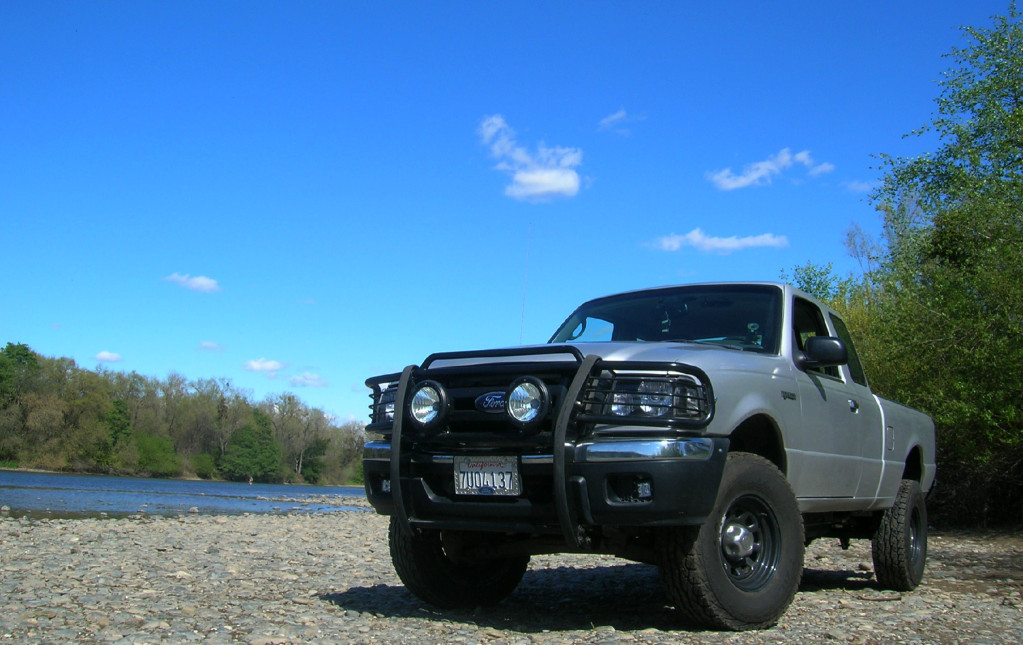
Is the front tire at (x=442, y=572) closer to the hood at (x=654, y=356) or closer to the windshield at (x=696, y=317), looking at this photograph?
the hood at (x=654, y=356)

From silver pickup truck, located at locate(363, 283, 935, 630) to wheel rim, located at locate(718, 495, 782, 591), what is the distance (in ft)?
0.03

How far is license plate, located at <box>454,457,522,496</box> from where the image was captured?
13.9 feet

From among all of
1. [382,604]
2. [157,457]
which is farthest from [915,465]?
[157,457]

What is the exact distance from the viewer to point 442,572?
521 cm

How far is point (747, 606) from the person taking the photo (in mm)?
4340

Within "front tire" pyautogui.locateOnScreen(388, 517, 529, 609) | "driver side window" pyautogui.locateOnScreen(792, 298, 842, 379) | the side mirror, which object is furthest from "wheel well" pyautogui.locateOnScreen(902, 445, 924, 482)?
"front tire" pyautogui.locateOnScreen(388, 517, 529, 609)

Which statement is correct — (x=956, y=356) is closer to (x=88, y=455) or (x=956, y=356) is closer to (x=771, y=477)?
(x=771, y=477)

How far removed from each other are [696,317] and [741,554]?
1700mm

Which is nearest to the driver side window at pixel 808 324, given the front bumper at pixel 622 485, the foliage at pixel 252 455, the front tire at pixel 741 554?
the front tire at pixel 741 554

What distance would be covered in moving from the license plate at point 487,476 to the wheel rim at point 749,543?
1063 millimetres

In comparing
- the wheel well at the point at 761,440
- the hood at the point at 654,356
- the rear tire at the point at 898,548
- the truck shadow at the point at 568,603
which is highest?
the hood at the point at 654,356

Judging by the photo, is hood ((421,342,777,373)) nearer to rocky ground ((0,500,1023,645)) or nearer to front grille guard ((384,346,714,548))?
front grille guard ((384,346,714,548))

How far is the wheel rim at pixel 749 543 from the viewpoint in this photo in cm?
445

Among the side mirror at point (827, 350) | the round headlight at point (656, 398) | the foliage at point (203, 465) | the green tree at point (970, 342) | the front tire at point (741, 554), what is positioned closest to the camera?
the round headlight at point (656, 398)
